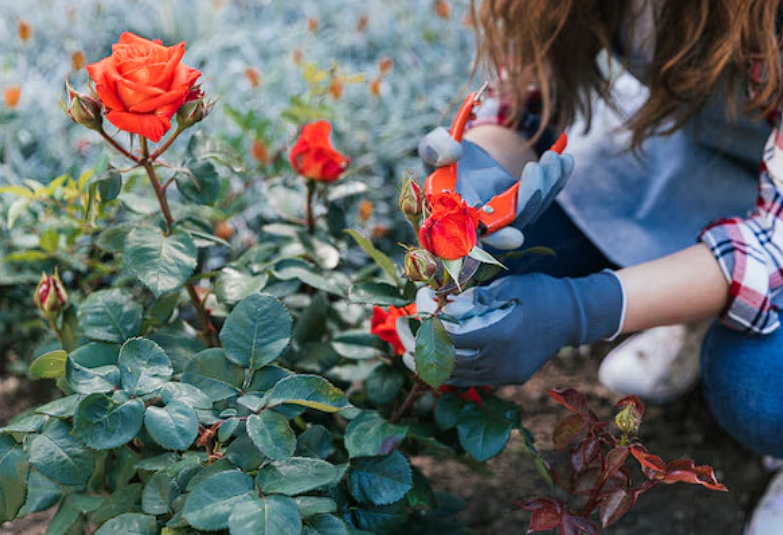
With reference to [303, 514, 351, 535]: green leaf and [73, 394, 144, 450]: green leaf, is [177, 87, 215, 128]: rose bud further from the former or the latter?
[303, 514, 351, 535]: green leaf

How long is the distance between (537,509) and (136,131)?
0.59 metres

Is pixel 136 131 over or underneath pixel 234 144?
over

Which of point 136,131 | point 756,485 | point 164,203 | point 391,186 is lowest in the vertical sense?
point 756,485

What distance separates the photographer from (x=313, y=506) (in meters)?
0.76

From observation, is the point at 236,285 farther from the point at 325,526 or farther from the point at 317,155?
the point at 325,526

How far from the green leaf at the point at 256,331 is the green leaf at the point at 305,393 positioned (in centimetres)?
5

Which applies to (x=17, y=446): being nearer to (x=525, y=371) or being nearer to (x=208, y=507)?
(x=208, y=507)

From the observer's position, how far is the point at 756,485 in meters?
1.43

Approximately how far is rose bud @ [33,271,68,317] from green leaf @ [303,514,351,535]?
44 cm

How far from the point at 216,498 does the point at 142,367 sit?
0.53 feet

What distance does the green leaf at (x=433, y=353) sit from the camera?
782 millimetres

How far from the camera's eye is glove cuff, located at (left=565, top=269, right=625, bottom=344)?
3.18 feet

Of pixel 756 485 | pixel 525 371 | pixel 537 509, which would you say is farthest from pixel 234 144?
pixel 756 485

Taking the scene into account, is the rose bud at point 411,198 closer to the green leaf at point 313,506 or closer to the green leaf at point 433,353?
the green leaf at point 433,353
